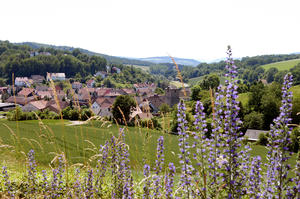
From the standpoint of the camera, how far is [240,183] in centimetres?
261

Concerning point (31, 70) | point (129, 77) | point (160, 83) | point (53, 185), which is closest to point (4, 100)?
point (31, 70)

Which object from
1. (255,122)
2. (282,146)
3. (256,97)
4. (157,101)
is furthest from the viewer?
(157,101)

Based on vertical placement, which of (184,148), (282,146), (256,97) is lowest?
(256,97)

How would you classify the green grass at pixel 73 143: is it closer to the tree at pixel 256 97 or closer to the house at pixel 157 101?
the tree at pixel 256 97

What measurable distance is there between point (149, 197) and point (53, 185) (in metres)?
1.81

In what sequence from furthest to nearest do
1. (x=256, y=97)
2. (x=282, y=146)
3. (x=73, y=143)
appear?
(x=256, y=97), (x=73, y=143), (x=282, y=146)

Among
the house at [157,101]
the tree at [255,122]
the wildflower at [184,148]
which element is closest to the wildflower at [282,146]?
the wildflower at [184,148]

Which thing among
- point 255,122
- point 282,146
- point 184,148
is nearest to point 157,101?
point 255,122

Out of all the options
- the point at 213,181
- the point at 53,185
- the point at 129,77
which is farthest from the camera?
the point at 129,77

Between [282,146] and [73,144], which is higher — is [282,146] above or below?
above

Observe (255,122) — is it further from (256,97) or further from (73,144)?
(73,144)

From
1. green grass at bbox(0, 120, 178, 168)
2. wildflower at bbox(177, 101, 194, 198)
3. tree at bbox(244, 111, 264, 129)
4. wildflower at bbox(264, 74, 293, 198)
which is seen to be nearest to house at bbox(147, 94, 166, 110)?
tree at bbox(244, 111, 264, 129)

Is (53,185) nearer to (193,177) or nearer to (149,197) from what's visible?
(149,197)

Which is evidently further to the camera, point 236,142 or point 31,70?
point 31,70
